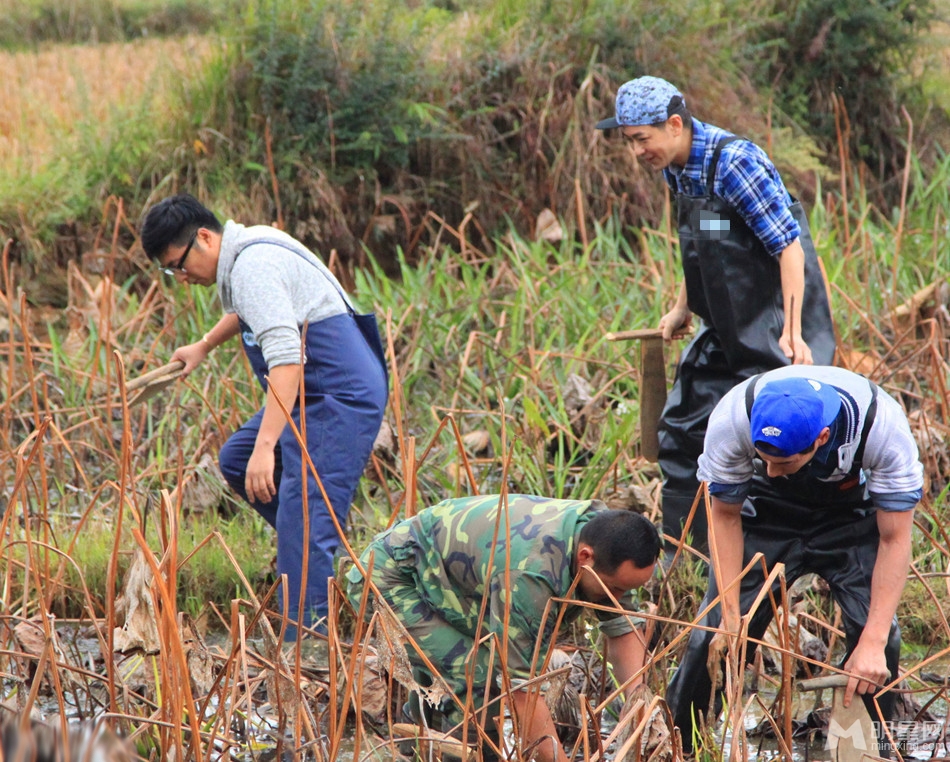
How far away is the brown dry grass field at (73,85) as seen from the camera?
25.2 ft

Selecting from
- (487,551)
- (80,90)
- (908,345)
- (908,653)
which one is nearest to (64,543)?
(487,551)

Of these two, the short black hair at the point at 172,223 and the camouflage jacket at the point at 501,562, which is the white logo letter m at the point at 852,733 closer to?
the camouflage jacket at the point at 501,562

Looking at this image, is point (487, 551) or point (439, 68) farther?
point (439, 68)

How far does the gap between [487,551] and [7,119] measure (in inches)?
270

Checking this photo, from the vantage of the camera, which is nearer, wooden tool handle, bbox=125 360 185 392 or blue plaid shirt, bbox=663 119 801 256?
blue plaid shirt, bbox=663 119 801 256

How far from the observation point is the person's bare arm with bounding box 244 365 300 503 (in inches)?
134

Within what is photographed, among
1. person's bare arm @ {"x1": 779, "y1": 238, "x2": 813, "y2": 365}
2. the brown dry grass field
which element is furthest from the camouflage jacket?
the brown dry grass field

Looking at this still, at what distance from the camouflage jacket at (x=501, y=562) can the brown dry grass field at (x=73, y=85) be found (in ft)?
17.6

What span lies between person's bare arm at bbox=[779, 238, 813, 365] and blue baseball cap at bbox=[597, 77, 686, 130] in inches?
20.5

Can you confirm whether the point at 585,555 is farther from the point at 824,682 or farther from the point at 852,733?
the point at 852,733

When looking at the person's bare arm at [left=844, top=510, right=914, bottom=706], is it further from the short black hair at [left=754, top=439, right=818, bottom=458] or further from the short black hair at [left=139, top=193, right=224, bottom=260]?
the short black hair at [left=139, top=193, right=224, bottom=260]

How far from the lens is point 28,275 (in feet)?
23.0

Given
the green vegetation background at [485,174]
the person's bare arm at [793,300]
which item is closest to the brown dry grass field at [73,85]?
the green vegetation background at [485,174]

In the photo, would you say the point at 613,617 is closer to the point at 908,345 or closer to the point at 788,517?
the point at 788,517
